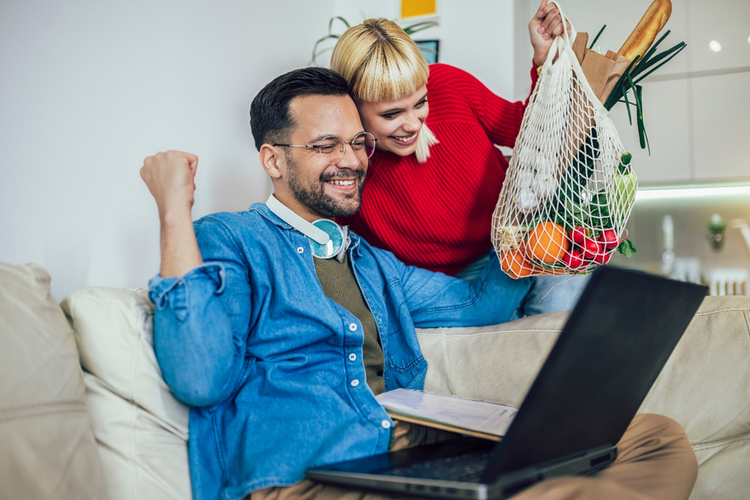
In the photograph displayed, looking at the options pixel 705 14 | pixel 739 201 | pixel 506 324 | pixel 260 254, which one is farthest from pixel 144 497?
pixel 739 201

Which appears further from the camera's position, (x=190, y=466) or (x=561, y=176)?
(x=561, y=176)

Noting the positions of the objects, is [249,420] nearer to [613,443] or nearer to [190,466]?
[190,466]

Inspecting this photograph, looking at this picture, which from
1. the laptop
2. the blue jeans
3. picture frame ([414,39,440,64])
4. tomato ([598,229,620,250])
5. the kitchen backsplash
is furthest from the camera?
the kitchen backsplash

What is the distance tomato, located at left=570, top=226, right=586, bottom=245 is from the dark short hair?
593 millimetres

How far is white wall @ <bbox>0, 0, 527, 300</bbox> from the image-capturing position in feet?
3.50

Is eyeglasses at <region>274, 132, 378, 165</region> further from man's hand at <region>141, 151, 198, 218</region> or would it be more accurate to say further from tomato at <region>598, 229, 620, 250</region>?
tomato at <region>598, 229, 620, 250</region>

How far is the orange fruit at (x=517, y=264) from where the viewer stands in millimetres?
1248

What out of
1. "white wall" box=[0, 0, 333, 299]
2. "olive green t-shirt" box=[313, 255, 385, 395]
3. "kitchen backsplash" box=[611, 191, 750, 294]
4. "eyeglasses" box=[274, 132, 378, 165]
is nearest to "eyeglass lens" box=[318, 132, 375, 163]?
"eyeglasses" box=[274, 132, 378, 165]

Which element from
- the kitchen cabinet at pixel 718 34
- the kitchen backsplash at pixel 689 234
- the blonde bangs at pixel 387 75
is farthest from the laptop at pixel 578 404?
the kitchen backsplash at pixel 689 234

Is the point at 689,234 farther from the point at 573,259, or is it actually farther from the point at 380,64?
the point at 380,64

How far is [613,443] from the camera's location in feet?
2.80

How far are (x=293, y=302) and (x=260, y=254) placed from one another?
11 cm

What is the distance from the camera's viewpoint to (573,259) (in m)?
1.17

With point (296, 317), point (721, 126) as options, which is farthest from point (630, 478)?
point (721, 126)
